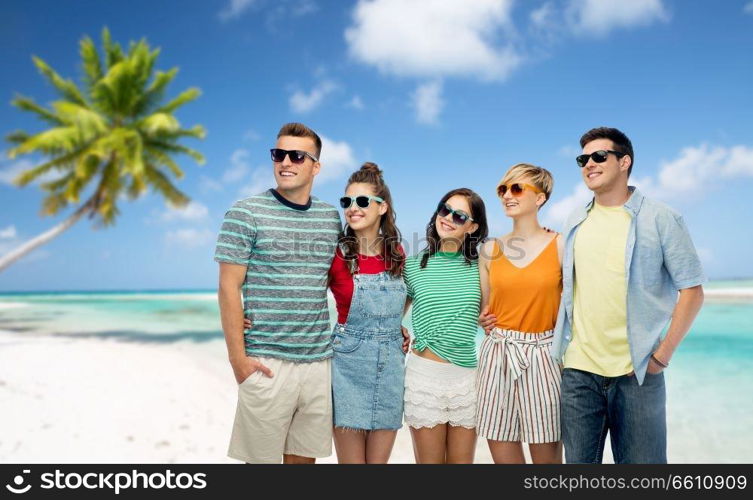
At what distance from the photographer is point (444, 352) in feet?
12.4

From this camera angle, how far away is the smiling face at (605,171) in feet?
11.9

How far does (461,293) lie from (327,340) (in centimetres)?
100

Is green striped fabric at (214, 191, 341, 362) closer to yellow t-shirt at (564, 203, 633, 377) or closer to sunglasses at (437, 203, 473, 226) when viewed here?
sunglasses at (437, 203, 473, 226)

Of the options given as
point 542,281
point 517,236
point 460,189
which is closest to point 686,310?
point 542,281

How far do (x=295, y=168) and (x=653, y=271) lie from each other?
2404 mm

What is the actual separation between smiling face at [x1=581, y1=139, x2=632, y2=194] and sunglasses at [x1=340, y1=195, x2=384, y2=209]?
145cm

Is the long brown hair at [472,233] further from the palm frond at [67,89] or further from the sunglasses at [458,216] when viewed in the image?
the palm frond at [67,89]

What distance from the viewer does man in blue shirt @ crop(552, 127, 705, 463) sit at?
3.32m

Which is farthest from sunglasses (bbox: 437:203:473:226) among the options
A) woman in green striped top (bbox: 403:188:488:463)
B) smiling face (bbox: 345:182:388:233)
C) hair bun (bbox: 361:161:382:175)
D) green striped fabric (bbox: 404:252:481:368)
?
hair bun (bbox: 361:161:382:175)

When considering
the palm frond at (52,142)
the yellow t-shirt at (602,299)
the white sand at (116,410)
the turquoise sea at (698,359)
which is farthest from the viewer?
the palm frond at (52,142)

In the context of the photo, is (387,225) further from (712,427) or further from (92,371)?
(92,371)

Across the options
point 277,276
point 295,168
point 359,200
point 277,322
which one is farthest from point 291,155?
point 277,322

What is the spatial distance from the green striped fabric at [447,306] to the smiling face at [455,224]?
150 mm

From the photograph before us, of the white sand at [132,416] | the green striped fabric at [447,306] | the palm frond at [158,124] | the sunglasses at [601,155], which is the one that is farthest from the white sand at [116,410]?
the palm frond at [158,124]
